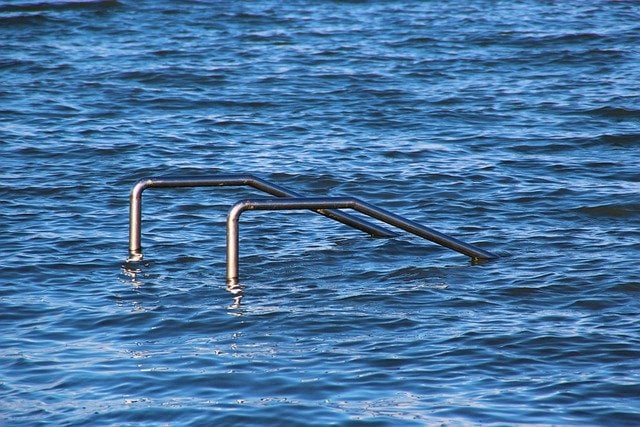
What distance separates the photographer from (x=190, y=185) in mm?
9633

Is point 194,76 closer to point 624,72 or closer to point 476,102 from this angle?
point 476,102

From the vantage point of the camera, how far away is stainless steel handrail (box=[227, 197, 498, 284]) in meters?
9.19

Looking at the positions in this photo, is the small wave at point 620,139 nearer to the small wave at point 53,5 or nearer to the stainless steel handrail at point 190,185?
the stainless steel handrail at point 190,185

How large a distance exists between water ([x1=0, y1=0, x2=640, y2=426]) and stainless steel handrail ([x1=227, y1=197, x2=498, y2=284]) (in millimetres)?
250

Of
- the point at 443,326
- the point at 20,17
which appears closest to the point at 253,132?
the point at 443,326

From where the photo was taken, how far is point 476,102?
1722 centimetres

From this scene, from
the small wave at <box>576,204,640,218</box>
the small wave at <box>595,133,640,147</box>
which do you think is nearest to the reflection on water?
the small wave at <box>576,204,640,218</box>

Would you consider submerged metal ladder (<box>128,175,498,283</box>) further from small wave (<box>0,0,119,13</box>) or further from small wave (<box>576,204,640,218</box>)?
small wave (<box>0,0,119,13</box>)

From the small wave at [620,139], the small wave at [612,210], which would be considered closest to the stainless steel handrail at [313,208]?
the small wave at [612,210]

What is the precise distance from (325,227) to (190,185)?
7.51 ft

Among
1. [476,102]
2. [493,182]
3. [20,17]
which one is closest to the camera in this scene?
[493,182]

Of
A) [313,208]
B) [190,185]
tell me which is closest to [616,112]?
[313,208]

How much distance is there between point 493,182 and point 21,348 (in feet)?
21.2

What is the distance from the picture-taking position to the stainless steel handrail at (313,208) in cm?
919
